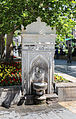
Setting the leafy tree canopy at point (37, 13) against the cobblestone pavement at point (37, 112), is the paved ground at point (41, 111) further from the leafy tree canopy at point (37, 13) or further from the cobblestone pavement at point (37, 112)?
the leafy tree canopy at point (37, 13)

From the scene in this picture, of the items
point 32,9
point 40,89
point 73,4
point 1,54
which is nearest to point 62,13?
point 73,4

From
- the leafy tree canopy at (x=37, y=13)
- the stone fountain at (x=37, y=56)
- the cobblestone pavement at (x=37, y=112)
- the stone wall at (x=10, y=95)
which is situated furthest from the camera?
the leafy tree canopy at (x=37, y=13)

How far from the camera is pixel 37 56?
22.9 ft

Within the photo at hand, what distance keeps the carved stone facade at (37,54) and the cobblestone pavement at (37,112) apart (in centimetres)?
95

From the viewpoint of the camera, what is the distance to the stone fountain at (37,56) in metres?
6.91

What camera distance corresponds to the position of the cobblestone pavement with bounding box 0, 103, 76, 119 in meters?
5.37

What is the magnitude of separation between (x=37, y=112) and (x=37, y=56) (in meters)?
2.64

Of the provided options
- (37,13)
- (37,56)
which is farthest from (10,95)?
(37,13)

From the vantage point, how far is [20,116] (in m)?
5.40

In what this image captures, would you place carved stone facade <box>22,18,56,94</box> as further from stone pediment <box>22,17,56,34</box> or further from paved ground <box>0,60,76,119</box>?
paved ground <box>0,60,76,119</box>

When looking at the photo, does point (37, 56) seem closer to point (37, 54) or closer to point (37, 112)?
point (37, 54)

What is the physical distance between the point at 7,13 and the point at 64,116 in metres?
6.76

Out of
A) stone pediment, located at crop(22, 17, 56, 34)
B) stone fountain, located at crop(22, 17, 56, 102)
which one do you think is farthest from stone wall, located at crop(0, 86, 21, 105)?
stone pediment, located at crop(22, 17, 56, 34)

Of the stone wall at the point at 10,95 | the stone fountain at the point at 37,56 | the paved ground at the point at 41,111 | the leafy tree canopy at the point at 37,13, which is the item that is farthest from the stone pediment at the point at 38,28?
the paved ground at the point at 41,111
